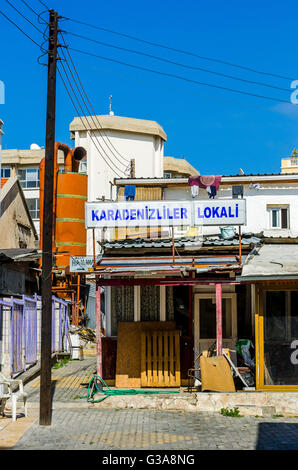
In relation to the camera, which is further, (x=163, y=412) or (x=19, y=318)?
(x=19, y=318)

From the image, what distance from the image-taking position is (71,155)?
3055 centimetres

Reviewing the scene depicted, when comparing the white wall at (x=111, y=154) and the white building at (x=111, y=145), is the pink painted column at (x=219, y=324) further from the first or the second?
the white wall at (x=111, y=154)

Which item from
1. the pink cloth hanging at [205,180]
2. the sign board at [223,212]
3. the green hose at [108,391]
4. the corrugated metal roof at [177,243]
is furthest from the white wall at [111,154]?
the green hose at [108,391]

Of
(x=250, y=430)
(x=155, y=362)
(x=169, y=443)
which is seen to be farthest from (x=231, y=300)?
(x=169, y=443)

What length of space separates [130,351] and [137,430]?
386 centimetres

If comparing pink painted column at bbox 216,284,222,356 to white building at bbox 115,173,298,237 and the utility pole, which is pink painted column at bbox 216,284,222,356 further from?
white building at bbox 115,173,298,237

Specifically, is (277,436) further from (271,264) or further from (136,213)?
(136,213)

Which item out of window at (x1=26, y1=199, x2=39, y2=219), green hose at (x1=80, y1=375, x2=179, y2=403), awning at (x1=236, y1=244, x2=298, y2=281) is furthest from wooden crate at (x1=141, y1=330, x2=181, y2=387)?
window at (x1=26, y1=199, x2=39, y2=219)

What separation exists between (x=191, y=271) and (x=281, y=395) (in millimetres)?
3471

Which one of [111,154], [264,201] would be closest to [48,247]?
[264,201]

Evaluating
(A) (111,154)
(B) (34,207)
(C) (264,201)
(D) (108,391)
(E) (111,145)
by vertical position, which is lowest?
(D) (108,391)

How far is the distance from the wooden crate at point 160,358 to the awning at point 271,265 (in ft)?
9.07

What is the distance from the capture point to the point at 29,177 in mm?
49469
